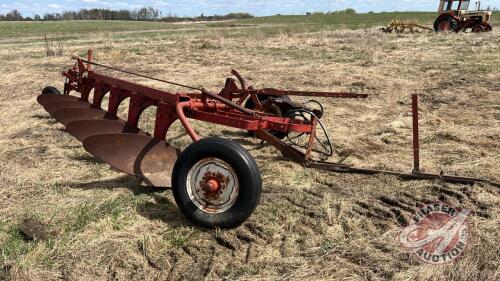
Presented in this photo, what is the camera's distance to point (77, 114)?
5887 mm

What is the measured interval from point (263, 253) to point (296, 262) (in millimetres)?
270

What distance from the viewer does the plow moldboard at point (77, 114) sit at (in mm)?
5652

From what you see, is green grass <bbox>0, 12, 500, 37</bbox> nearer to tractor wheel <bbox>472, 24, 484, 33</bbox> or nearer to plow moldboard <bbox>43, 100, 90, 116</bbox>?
tractor wheel <bbox>472, 24, 484, 33</bbox>

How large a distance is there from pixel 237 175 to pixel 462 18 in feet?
77.2

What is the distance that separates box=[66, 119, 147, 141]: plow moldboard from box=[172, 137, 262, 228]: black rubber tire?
1474mm

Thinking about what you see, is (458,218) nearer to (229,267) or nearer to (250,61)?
(229,267)

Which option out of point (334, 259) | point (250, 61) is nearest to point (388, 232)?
point (334, 259)

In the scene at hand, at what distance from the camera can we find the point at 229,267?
3008 mm

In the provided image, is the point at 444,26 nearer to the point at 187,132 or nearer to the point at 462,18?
the point at 462,18

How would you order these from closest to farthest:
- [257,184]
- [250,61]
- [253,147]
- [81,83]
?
1. [257,184]
2. [253,147]
3. [81,83]
4. [250,61]

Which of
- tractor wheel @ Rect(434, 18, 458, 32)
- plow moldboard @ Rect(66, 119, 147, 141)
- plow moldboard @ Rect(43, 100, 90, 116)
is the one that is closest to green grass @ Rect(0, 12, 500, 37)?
tractor wheel @ Rect(434, 18, 458, 32)

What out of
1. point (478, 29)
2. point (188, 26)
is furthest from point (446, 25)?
point (188, 26)
